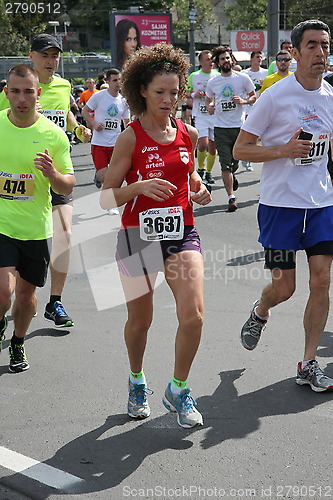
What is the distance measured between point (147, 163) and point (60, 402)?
1566 mm

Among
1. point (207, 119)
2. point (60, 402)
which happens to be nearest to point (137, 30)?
point (207, 119)

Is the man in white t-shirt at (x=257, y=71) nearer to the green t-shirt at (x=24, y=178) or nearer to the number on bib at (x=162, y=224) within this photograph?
the green t-shirt at (x=24, y=178)

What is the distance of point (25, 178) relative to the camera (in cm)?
497

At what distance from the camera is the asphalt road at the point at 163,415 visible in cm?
367

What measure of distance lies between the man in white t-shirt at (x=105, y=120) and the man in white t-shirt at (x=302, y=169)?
6.00 meters

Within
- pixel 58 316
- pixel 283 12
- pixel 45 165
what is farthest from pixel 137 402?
pixel 283 12

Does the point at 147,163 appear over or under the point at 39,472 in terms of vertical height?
over

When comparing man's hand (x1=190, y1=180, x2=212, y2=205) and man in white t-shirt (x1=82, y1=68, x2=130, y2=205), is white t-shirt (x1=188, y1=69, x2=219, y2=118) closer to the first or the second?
man in white t-shirt (x1=82, y1=68, x2=130, y2=205)

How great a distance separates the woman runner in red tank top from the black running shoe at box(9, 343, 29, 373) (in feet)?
4.00

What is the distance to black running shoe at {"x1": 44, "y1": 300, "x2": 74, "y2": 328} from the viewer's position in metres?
6.29

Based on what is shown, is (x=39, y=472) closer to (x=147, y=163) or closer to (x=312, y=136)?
(x=147, y=163)

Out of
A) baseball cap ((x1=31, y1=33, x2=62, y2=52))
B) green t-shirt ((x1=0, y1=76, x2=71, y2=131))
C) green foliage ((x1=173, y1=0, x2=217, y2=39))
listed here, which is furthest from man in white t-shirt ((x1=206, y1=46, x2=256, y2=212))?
green foliage ((x1=173, y1=0, x2=217, y2=39))

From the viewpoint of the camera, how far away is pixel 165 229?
4.24 metres

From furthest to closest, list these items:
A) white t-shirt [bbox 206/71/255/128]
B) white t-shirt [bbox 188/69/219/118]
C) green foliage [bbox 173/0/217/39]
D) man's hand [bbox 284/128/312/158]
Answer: green foliage [bbox 173/0/217/39] → white t-shirt [bbox 188/69/219/118] → white t-shirt [bbox 206/71/255/128] → man's hand [bbox 284/128/312/158]
